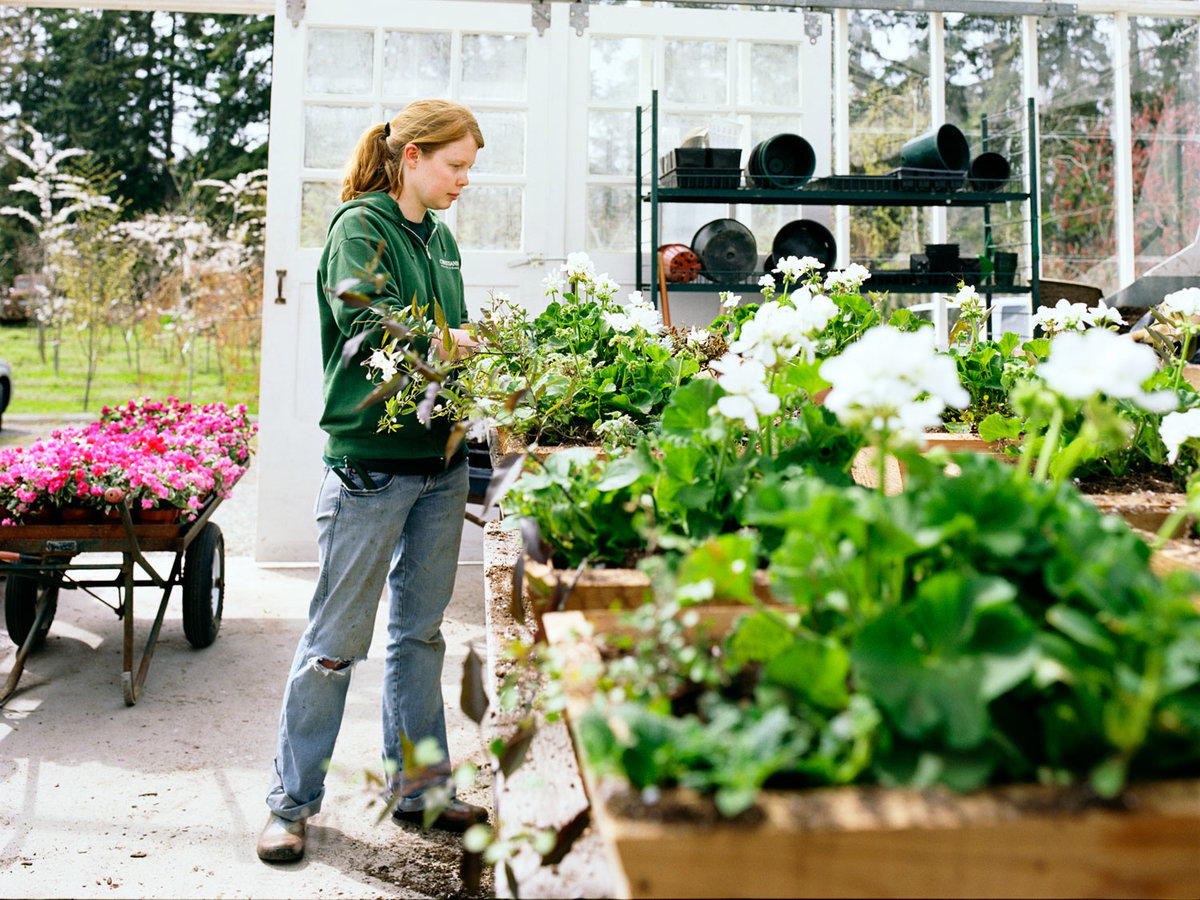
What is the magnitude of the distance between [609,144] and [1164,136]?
291 centimetres

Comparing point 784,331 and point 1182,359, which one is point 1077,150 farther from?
point 784,331

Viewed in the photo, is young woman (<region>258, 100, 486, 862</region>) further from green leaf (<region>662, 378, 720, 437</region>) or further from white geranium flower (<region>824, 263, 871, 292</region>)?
green leaf (<region>662, 378, 720, 437</region>)

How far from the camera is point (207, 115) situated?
41.0 ft

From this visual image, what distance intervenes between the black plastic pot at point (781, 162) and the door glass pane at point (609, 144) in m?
0.68

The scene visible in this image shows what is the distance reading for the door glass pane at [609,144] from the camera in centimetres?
468

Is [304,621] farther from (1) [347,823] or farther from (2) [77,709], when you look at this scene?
(1) [347,823]

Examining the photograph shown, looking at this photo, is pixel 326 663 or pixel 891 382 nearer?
pixel 891 382

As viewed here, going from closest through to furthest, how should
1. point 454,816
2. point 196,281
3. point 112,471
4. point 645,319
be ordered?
point 645,319, point 454,816, point 112,471, point 196,281

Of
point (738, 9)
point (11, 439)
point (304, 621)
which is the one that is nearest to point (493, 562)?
point (304, 621)

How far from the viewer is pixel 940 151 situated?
14.3 feet

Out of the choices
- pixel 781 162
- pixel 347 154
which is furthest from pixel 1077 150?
pixel 347 154

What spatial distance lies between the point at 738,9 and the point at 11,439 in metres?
6.54

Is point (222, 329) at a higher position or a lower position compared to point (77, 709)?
higher

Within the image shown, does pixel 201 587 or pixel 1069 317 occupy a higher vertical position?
pixel 1069 317
